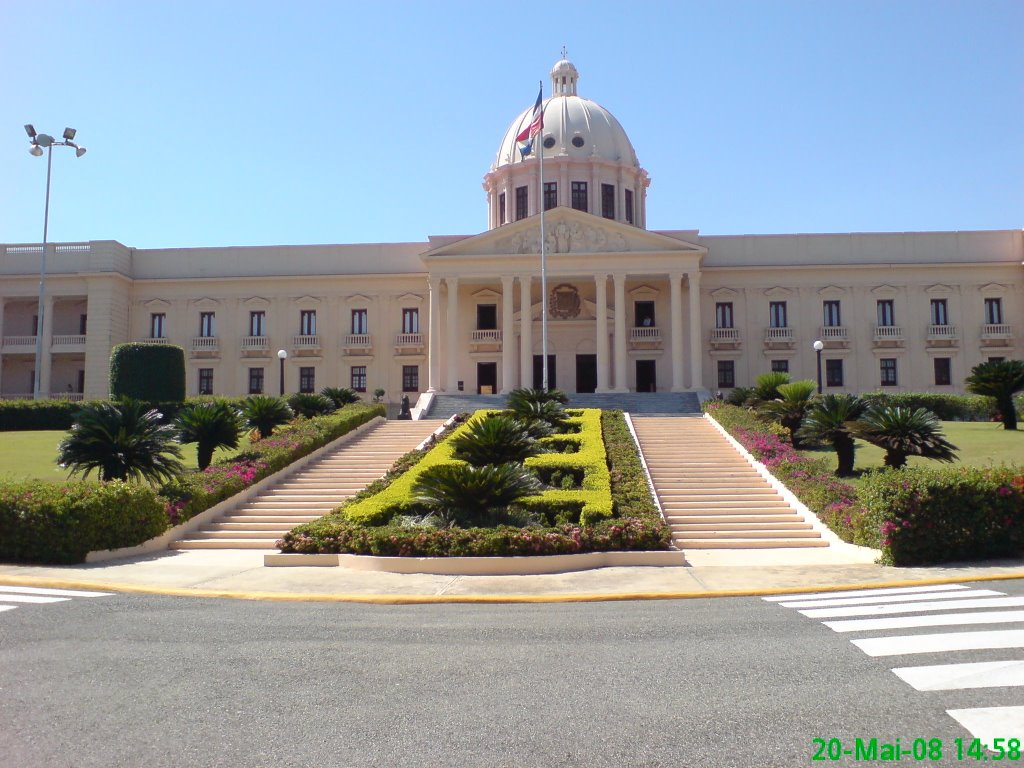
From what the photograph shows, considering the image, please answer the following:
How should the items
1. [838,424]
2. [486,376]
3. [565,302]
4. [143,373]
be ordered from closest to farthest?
[838,424]
[143,373]
[565,302]
[486,376]

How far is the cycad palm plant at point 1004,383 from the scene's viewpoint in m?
28.1

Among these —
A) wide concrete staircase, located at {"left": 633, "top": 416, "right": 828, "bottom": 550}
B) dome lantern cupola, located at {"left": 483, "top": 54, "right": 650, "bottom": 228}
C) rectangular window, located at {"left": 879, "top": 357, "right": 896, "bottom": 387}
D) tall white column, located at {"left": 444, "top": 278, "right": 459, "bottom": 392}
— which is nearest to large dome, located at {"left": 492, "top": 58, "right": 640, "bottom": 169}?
dome lantern cupola, located at {"left": 483, "top": 54, "right": 650, "bottom": 228}

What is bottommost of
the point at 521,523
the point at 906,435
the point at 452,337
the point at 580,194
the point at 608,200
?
the point at 521,523

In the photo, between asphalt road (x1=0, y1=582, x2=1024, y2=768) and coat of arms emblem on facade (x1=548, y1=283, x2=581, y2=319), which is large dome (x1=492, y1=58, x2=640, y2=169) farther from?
asphalt road (x1=0, y1=582, x2=1024, y2=768)

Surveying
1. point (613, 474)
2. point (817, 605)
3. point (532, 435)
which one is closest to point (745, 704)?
point (817, 605)

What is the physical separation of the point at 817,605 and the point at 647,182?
51.8 metres

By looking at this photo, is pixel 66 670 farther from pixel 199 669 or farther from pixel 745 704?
pixel 745 704

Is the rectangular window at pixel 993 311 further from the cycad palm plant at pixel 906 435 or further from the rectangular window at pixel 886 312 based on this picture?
the cycad palm plant at pixel 906 435

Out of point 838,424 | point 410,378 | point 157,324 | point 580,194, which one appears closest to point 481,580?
point 838,424

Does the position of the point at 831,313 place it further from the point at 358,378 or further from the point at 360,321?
the point at 358,378

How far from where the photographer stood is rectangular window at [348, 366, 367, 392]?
4925 centimetres

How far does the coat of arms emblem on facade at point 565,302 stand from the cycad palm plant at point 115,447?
31.8m

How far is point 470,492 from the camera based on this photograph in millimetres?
16047

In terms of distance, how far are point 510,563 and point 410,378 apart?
1418 inches
